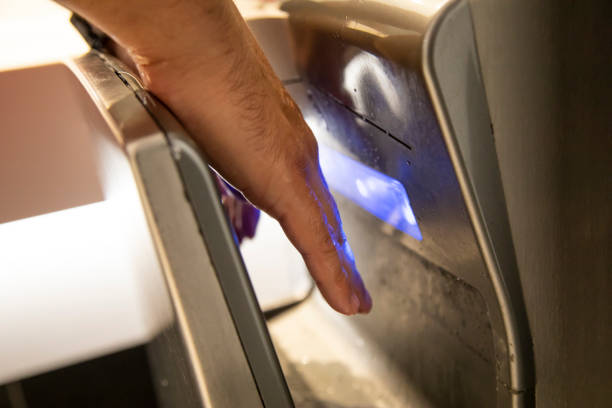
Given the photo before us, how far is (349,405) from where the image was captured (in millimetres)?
883

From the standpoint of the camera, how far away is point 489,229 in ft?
1.75

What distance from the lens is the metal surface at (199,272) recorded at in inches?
15.4

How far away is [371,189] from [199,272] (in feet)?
1.29

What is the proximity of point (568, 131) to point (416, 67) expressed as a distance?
16 centimetres

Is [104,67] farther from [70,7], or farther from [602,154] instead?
[602,154]

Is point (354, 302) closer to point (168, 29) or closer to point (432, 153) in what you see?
point (432, 153)

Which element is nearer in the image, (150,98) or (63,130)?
(150,98)

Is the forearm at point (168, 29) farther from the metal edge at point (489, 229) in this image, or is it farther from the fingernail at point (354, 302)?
the fingernail at point (354, 302)

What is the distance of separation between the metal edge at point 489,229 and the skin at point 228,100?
0.16 m

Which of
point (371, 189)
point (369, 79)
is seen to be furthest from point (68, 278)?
point (369, 79)

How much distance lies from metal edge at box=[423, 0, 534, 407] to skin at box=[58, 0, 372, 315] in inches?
6.3

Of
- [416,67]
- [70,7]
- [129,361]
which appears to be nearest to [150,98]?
[70,7]

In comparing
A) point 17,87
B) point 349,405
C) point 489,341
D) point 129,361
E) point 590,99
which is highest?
point 590,99

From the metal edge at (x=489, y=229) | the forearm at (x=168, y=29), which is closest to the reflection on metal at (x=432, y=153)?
the metal edge at (x=489, y=229)
